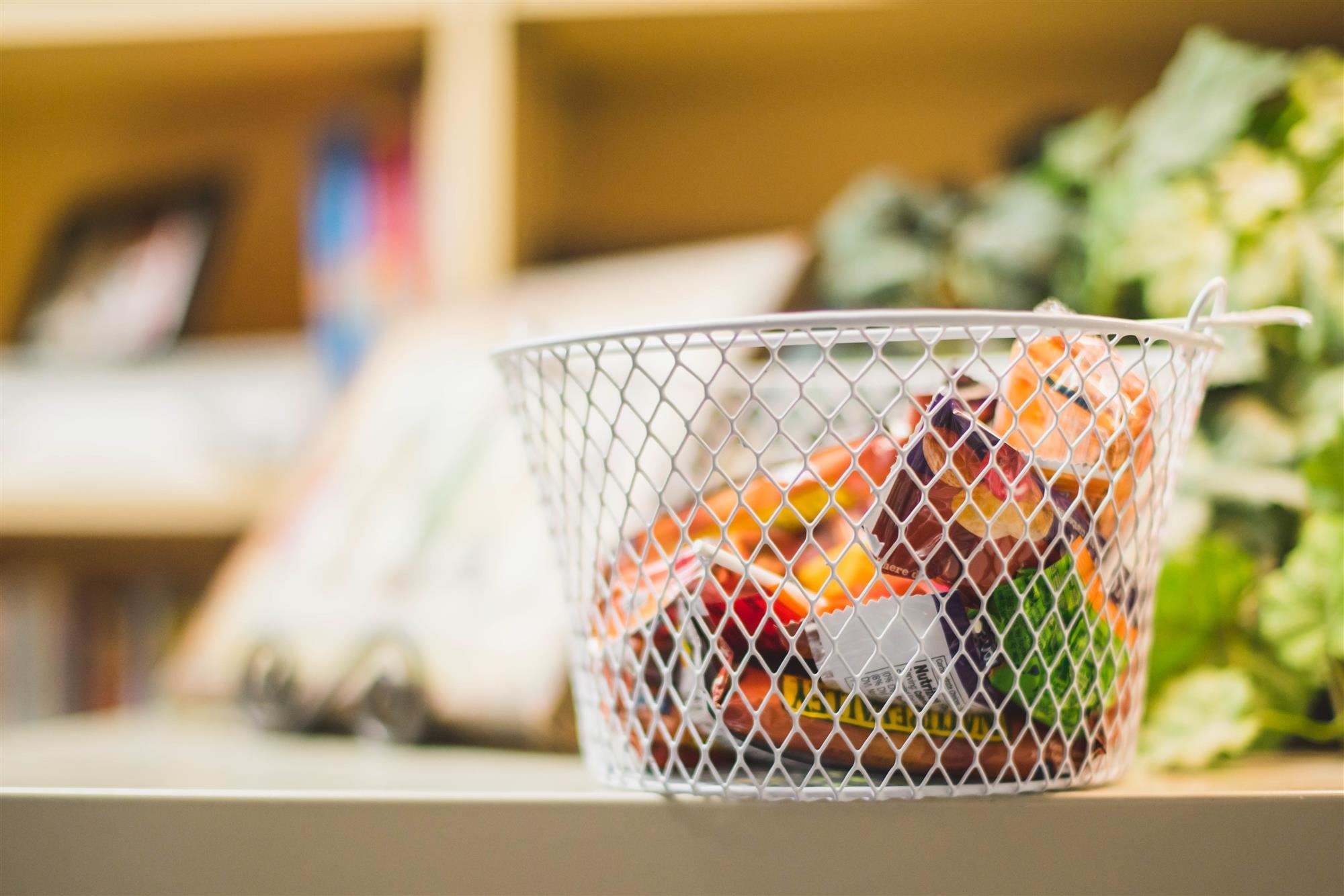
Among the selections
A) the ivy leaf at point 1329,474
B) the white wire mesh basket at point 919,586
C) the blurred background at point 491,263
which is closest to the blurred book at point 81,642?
the blurred background at point 491,263

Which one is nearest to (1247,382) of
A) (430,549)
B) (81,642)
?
(430,549)

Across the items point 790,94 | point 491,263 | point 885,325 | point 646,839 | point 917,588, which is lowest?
point 646,839

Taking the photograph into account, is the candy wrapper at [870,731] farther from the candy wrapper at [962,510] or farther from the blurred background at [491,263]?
the blurred background at [491,263]

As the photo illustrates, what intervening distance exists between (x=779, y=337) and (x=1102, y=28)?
72 centimetres

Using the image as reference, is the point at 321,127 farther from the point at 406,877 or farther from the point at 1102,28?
the point at 406,877

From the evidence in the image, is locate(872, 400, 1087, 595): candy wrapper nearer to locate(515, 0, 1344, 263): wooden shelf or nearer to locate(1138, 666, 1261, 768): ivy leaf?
locate(1138, 666, 1261, 768): ivy leaf

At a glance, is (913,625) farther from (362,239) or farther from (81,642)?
(81,642)

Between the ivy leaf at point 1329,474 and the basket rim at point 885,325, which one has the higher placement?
the basket rim at point 885,325

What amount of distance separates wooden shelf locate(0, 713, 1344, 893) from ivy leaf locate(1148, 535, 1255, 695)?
0.32 feet

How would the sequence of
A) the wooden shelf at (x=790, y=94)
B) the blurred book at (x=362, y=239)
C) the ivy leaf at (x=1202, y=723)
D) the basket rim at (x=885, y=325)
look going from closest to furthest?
the basket rim at (x=885, y=325)
the ivy leaf at (x=1202, y=723)
the wooden shelf at (x=790, y=94)
the blurred book at (x=362, y=239)

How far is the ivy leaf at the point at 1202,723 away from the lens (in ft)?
1.79

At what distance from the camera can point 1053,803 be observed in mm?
426

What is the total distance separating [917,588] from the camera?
42 centimetres

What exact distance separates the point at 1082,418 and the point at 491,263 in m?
0.64
